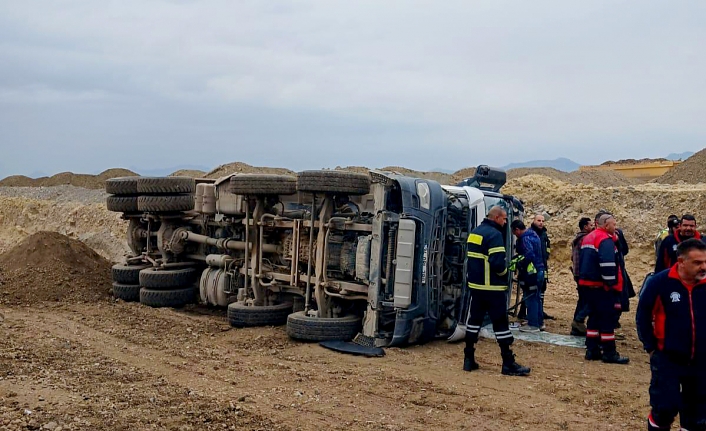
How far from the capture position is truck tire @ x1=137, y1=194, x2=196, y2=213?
10492mm

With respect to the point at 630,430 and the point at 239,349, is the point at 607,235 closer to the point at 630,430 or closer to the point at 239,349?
the point at 630,430

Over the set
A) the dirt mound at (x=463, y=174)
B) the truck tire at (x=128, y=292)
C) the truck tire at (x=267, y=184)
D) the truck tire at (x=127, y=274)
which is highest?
the dirt mound at (x=463, y=174)

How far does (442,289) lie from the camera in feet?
27.4

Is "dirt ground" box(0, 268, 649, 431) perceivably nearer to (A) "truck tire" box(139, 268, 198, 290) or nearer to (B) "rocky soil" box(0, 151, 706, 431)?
(B) "rocky soil" box(0, 151, 706, 431)

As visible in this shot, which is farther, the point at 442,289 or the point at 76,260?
the point at 76,260

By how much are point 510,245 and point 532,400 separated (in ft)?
9.83

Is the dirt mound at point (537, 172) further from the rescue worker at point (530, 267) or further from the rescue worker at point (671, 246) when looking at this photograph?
the rescue worker at point (671, 246)

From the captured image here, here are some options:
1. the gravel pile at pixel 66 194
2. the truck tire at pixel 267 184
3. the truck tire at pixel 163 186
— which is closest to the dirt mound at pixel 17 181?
the gravel pile at pixel 66 194

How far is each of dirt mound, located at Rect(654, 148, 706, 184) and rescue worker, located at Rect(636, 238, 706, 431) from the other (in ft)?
77.6

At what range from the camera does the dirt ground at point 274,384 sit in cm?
526

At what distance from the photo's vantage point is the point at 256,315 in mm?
8969

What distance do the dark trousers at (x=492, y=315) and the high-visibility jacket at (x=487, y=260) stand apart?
78 mm

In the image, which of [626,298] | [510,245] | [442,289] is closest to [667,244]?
[626,298]

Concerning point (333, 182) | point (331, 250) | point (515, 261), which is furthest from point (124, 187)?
point (515, 261)
